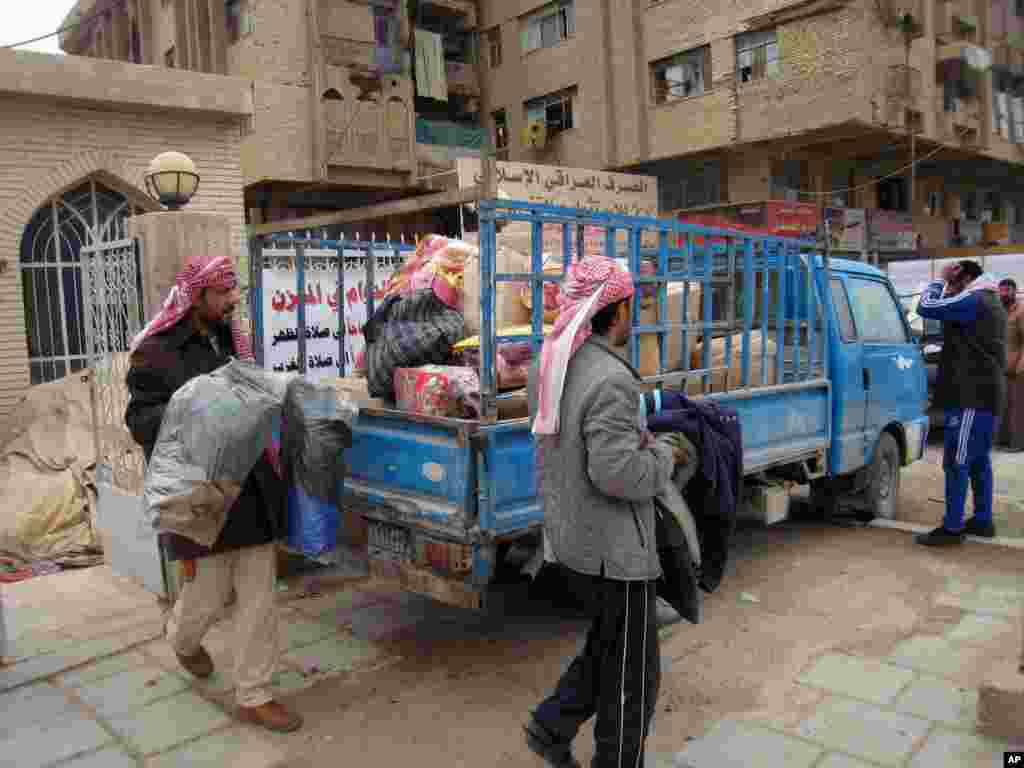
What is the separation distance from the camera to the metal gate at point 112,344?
4852 mm

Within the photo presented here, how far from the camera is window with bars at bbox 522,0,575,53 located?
73.8 feet

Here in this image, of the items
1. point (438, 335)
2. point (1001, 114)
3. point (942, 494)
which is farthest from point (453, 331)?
point (1001, 114)

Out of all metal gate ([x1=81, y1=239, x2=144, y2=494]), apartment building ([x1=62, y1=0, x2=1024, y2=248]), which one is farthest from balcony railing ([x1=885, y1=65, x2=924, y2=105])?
metal gate ([x1=81, y1=239, x2=144, y2=494])

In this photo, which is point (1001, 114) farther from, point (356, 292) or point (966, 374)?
point (356, 292)

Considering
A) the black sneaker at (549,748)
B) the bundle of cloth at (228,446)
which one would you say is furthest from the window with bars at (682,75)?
the black sneaker at (549,748)

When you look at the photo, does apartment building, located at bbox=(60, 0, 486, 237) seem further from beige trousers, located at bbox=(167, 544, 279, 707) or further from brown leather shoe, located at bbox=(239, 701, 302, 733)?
brown leather shoe, located at bbox=(239, 701, 302, 733)

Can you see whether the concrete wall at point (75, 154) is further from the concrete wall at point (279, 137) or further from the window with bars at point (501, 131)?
the window with bars at point (501, 131)

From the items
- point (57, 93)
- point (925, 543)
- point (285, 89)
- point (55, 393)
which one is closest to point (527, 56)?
point (285, 89)

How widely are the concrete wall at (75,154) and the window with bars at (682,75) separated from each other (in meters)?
13.3

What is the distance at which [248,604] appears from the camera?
324 cm

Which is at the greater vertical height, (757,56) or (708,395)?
(757,56)

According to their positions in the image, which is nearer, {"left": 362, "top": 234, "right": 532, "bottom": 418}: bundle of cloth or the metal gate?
{"left": 362, "top": 234, "right": 532, "bottom": 418}: bundle of cloth

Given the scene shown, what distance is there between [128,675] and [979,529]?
536 centimetres

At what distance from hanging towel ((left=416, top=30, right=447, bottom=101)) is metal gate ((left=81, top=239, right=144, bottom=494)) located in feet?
61.7
